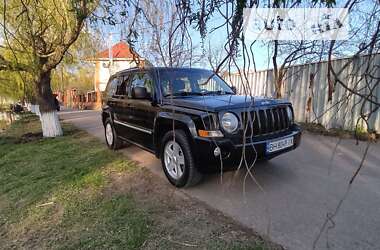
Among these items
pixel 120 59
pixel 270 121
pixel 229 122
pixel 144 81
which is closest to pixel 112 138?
pixel 144 81

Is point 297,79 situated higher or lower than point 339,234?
higher

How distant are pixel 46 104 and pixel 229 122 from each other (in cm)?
780

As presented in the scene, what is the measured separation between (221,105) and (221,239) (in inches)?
66.9

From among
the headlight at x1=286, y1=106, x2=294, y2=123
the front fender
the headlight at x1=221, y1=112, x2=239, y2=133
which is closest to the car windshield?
the front fender

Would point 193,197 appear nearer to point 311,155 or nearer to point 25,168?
point 311,155

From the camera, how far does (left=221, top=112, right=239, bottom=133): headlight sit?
12.4 feet

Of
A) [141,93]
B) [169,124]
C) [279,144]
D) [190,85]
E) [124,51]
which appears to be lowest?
[279,144]

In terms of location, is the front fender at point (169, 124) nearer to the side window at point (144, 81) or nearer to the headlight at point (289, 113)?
the side window at point (144, 81)

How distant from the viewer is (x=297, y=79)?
9.76 meters

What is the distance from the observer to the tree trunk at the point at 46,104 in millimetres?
9375

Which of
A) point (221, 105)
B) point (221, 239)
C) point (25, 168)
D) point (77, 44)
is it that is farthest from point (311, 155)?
point (77, 44)

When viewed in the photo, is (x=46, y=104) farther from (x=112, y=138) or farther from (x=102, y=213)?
(x=102, y=213)

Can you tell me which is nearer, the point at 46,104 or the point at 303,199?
the point at 303,199

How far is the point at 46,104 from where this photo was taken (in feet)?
31.4
